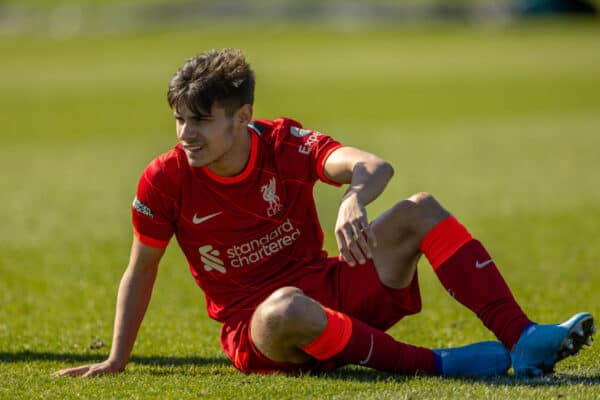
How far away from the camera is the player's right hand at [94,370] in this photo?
5.23m

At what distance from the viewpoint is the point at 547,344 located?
15.6 feet

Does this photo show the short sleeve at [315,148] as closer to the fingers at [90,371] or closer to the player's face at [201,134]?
the player's face at [201,134]

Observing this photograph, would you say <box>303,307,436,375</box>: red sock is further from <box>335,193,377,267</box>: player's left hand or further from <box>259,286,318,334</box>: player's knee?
<box>335,193,377,267</box>: player's left hand

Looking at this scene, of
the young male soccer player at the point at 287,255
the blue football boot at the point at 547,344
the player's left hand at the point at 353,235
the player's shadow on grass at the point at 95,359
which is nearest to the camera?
the player's left hand at the point at 353,235

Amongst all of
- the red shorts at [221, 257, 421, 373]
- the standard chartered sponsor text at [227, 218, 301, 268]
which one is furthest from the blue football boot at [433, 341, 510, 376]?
the standard chartered sponsor text at [227, 218, 301, 268]

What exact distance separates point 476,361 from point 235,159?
1.60m

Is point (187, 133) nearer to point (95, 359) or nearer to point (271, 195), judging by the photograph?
point (271, 195)

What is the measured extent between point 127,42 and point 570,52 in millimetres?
22425

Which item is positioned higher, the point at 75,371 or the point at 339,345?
the point at 339,345

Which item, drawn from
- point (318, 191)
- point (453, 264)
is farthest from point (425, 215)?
point (318, 191)

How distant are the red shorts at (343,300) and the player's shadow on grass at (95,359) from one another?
49 centimetres

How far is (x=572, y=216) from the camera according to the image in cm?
1116

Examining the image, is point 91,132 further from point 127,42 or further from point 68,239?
point 127,42

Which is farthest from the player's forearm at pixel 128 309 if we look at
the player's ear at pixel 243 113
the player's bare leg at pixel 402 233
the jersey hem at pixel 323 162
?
the player's bare leg at pixel 402 233
